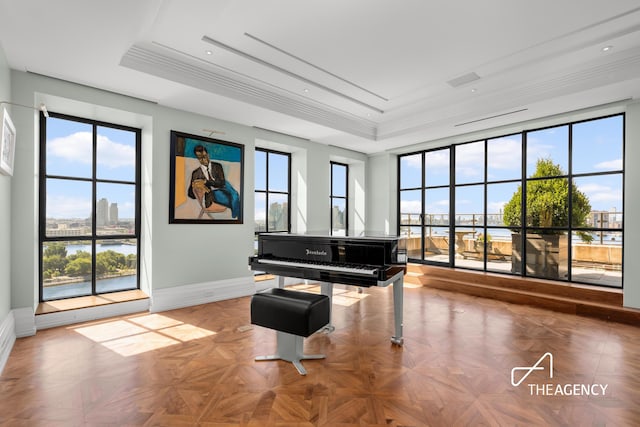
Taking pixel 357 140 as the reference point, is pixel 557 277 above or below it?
below

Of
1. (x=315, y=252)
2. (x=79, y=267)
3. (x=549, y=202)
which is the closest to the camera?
(x=315, y=252)

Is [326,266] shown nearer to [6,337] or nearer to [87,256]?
[6,337]

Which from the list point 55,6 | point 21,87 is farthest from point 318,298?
point 21,87

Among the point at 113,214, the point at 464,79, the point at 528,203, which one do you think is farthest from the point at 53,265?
the point at 528,203

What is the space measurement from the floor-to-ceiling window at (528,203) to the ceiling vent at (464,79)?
87.7 inches

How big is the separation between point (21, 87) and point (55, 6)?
5.43ft

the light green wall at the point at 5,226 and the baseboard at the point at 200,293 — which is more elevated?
the light green wall at the point at 5,226

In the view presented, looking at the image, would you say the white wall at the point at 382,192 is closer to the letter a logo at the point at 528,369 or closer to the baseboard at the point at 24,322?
the letter a logo at the point at 528,369

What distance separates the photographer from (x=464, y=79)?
14.9ft

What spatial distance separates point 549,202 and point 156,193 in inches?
263

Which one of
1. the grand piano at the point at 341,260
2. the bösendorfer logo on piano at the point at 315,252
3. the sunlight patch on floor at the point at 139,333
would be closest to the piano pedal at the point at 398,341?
the grand piano at the point at 341,260

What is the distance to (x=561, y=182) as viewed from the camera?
5.55 meters

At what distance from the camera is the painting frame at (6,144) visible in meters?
2.79

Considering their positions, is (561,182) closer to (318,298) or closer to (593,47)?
(593,47)
